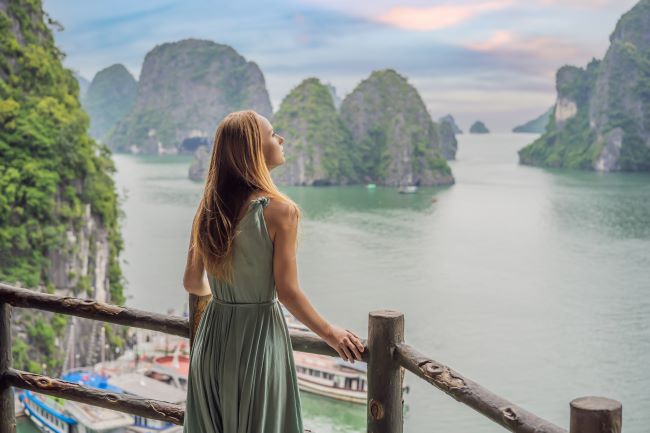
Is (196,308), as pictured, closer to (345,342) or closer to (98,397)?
(345,342)

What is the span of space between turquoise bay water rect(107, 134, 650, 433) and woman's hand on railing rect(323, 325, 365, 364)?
12.6 m

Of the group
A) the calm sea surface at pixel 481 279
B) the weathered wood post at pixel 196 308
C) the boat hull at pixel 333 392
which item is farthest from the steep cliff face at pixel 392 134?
the weathered wood post at pixel 196 308

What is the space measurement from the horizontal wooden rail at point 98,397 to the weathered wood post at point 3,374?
0.02m

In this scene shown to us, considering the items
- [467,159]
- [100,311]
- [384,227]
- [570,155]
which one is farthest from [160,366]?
[467,159]

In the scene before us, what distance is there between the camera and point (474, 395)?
1408 millimetres

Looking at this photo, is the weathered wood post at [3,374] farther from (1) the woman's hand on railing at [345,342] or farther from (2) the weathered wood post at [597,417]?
(2) the weathered wood post at [597,417]

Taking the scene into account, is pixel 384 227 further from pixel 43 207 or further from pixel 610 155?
pixel 610 155

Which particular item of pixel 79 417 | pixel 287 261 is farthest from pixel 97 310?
pixel 79 417

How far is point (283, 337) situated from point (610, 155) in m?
64.8

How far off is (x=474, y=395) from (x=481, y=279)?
25.5 meters

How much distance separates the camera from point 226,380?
1.53 m

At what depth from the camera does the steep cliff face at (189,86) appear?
95.9 metres

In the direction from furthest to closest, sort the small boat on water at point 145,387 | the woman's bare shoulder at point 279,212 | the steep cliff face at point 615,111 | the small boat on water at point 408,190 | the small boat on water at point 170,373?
1. the steep cliff face at point 615,111
2. the small boat on water at point 408,190
3. the small boat on water at point 170,373
4. the small boat on water at point 145,387
5. the woman's bare shoulder at point 279,212

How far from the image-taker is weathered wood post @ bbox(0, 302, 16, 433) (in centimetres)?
218
